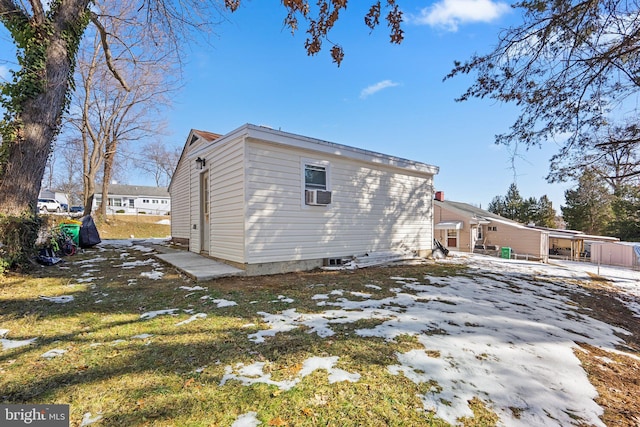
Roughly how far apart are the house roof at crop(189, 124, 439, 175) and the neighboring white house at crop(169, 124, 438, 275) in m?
0.02

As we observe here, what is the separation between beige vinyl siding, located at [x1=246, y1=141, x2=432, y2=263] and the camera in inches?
226

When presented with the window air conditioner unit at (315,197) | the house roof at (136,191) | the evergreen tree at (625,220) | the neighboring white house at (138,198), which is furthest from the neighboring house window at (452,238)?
the house roof at (136,191)

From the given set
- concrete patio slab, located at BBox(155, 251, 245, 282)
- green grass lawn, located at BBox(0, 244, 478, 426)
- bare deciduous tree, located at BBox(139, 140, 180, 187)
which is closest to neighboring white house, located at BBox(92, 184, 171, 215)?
bare deciduous tree, located at BBox(139, 140, 180, 187)

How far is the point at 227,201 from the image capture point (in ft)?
20.3

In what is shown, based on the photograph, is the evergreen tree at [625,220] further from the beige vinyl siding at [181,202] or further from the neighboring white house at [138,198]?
the neighboring white house at [138,198]

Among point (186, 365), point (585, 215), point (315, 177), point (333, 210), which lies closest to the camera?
point (186, 365)

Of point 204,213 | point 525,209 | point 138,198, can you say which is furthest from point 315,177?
point 138,198

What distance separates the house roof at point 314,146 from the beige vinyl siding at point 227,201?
0.25m

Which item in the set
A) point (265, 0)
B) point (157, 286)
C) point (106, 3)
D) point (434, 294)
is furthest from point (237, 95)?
point (434, 294)

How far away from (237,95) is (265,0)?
6.83 metres

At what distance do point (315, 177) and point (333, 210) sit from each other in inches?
37.2

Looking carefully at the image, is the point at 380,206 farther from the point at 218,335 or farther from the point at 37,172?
the point at 37,172

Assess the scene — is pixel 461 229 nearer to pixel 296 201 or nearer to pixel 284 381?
pixel 296 201

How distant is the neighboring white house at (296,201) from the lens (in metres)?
5.70
